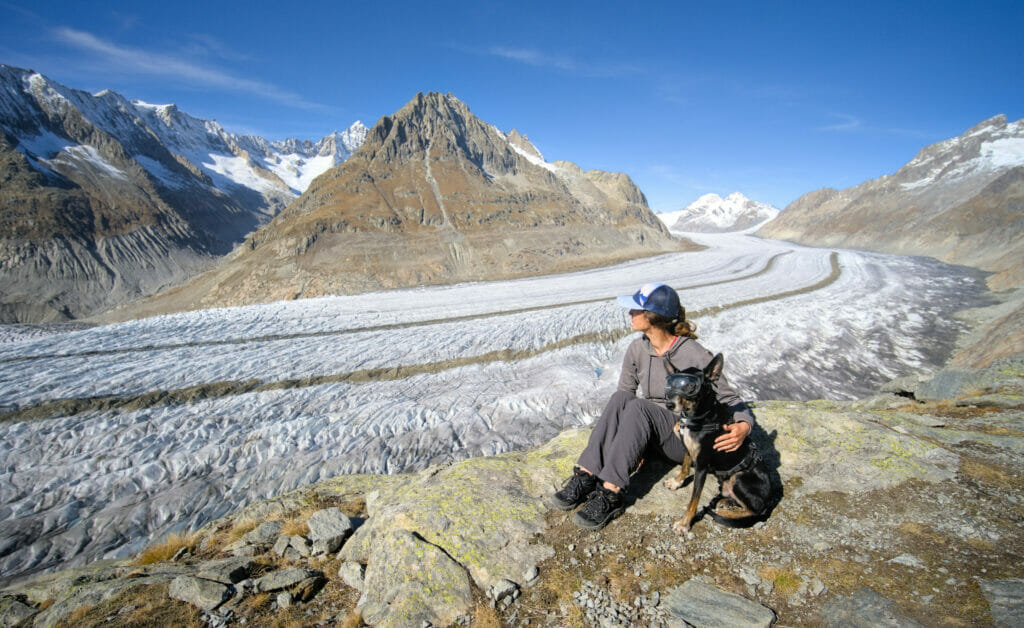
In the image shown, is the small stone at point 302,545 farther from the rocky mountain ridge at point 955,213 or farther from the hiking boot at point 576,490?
the rocky mountain ridge at point 955,213

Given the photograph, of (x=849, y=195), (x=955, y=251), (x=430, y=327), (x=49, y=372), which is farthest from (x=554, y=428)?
(x=849, y=195)

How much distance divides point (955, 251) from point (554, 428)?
254ft

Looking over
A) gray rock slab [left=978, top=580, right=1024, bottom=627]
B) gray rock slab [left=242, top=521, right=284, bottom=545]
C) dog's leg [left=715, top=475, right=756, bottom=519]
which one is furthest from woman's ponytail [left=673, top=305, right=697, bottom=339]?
gray rock slab [left=242, top=521, right=284, bottom=545]

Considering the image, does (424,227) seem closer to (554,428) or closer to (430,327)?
(430,327)

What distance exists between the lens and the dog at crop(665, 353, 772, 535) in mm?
3830

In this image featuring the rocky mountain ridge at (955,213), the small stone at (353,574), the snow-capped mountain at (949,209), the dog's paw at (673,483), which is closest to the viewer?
the small stone at (353,574)

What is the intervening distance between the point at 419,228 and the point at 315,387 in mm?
50468

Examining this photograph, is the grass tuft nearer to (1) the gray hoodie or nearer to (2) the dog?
(1) the gray hoodie

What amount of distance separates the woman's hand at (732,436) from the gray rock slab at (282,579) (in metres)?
4.19

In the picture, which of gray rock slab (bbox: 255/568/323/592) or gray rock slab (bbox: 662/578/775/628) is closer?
gray rock slab (bbox: 662/578/775/628)

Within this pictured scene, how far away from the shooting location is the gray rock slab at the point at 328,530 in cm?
474

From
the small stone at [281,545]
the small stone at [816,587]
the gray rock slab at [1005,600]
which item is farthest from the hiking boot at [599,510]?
the small stone at [281,545]

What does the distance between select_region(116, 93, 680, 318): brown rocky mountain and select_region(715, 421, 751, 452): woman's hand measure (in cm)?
4112

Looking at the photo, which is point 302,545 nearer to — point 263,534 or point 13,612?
point 263,534
